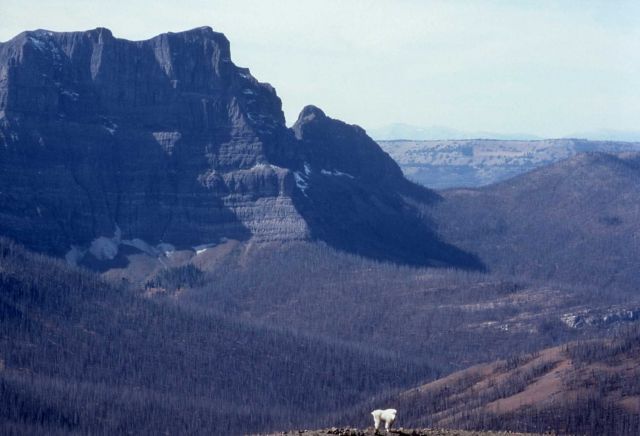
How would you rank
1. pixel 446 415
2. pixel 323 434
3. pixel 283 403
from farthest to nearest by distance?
1. pixel 283 403
2. pixel 446 415
3. pixel 323 434

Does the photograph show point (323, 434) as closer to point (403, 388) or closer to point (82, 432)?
point (82, 432)

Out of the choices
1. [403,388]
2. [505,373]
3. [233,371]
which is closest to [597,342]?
[505,373]

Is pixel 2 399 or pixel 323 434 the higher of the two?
pixel 323 434

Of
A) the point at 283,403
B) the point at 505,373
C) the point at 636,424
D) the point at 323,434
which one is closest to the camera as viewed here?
the point at 323,434

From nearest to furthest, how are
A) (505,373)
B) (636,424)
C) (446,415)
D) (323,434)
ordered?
(323,434), (636,424), (446,415), (505,373)

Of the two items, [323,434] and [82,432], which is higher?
[323,434]

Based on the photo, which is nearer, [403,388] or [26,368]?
[26,368]

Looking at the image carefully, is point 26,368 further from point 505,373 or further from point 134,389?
point 505,373

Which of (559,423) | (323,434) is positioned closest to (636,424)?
(559,423)

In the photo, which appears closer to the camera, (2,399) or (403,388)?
(2,399)
